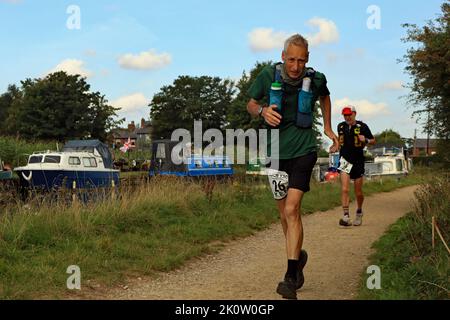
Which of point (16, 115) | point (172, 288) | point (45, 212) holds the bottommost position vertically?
point (172, 288)

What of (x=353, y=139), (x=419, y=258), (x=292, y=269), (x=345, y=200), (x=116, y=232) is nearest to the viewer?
(x=292, y=269)

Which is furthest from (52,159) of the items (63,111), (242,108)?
(242,108)

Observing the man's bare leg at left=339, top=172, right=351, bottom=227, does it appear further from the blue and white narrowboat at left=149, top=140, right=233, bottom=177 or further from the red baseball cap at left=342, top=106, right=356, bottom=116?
the blue and white narrowboat at left=149, top=140, right=233, bottom=177

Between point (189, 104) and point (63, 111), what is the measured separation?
3963 cm

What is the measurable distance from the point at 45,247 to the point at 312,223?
18.0ft

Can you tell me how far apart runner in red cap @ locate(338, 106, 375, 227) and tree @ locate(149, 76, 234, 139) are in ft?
278

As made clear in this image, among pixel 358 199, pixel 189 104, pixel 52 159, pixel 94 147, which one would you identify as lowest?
pixel 358 199

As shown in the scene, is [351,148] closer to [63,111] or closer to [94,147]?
[94,147]

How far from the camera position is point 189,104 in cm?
9650

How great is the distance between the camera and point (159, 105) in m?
99.9

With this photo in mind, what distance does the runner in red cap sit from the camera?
9.84 metres
